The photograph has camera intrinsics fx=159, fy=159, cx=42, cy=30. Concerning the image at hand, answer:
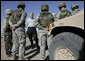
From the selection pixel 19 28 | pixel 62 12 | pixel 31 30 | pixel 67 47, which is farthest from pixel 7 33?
pixel 67 47

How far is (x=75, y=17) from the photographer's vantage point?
329 cm

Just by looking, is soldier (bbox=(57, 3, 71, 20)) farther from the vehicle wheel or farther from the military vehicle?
the vehicle wheel

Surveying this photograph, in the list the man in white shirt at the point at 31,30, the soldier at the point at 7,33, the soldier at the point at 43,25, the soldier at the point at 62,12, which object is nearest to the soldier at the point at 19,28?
the soldier at the point at 43,25

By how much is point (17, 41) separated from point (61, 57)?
2339 mm

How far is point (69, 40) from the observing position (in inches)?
136

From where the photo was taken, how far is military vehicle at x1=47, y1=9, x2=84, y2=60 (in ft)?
10.5

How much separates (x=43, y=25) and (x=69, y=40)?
77.4 inches

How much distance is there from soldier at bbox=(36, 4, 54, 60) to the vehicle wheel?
121 cm

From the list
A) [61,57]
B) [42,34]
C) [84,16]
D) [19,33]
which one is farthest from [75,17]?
[19,33]

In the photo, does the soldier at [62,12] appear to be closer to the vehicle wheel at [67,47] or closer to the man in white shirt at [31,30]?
the man in white shirt at [31,30]

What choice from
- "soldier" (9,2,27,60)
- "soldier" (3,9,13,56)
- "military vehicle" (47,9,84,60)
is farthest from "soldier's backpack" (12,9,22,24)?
"military vehicle" (47,9,84,60)

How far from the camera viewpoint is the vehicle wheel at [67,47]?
3263mm

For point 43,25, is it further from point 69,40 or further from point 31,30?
point 31,30

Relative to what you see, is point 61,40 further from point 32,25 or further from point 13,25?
point 32,25
